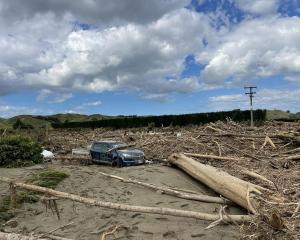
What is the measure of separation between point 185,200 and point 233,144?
31.5ft

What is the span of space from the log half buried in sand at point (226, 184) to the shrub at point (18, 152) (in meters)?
8.08

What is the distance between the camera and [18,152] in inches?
874

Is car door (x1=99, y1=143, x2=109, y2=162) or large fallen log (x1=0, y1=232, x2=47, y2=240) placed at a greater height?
car door (x1=99, y1=143, x2=109, y2=162)

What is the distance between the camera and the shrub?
21.8 meters

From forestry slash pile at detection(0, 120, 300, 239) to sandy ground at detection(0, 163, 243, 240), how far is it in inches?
11.7

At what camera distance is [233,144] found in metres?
22.5

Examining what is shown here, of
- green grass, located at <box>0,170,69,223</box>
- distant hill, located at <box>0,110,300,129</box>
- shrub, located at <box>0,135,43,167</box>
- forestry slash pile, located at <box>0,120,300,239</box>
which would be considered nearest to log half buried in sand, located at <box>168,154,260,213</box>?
forestry slash pile, located at <box>0,120,300,239</box>

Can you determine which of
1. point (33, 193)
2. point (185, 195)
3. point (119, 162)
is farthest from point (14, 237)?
point (119, 162)

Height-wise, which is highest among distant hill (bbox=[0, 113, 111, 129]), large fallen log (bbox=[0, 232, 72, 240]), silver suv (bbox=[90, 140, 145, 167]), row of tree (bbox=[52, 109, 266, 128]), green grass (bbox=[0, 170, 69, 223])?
distant hill (bbox=[0, 113, 111, 129])

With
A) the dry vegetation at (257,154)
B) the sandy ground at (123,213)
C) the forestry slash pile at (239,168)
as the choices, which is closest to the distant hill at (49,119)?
the dry vegetation at (257,154)

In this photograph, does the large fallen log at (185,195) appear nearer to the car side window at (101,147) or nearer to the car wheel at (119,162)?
the car wheel at (119,162)

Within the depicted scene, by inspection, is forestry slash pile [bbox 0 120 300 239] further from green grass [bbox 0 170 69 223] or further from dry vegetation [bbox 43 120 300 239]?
green grass [bbox 0 170 69 223]

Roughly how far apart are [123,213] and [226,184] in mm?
2667

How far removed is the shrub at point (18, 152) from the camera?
71.5 feet
